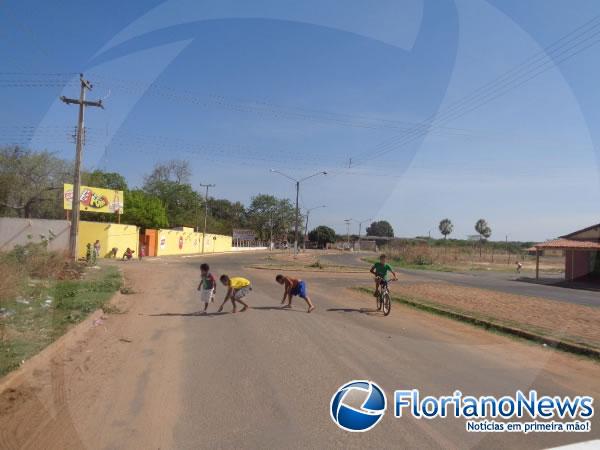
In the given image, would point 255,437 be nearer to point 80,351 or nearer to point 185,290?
point 80,351

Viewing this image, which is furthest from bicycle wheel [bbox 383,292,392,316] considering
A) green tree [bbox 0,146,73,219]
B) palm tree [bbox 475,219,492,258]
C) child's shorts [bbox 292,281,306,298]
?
palm tree [bbox 475,219,492,258]

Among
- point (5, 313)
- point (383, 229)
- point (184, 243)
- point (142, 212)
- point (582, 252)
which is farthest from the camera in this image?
point (383, 229)

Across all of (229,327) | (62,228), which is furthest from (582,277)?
(62,228)

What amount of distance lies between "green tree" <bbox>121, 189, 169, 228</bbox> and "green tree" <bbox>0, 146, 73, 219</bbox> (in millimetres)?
6617

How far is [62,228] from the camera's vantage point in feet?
98.1

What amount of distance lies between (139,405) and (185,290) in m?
11.8

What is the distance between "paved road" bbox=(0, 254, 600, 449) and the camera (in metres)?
4.46

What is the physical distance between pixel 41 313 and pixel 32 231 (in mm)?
21408

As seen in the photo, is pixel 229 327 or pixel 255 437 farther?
pixel 229 327

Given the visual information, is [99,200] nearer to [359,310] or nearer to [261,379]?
[359,310]

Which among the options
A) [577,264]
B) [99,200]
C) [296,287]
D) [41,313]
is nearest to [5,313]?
[41,313]

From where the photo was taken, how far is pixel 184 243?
5638 centimetres

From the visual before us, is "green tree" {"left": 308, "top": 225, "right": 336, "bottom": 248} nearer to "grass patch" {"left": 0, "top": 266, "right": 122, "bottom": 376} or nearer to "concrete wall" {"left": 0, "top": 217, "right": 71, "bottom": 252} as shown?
"concrete wall" {"left": 0, "top": 217, "right": 71, "bottom": 252}

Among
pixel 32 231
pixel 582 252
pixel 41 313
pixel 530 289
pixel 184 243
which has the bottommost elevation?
pixel 530 289
